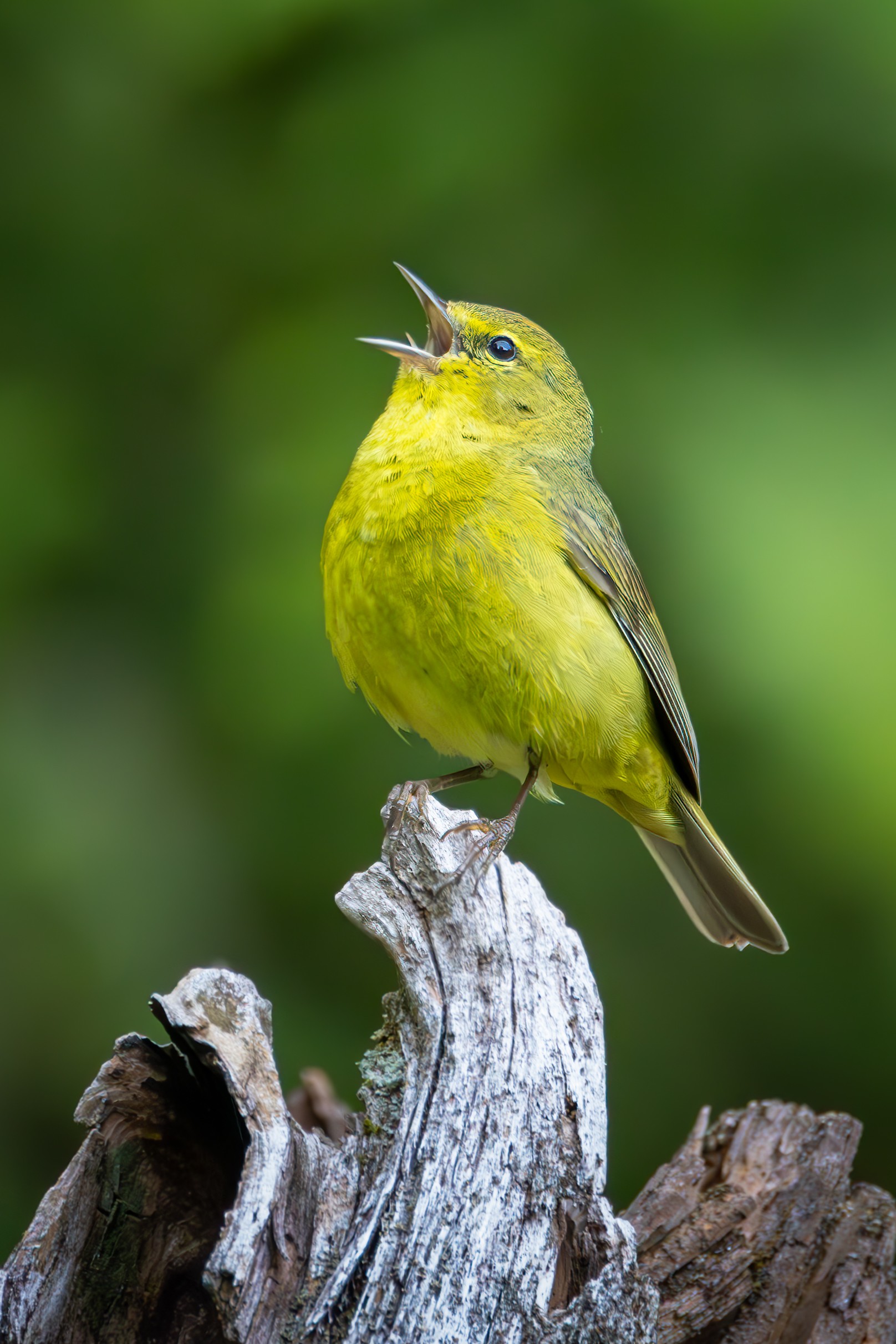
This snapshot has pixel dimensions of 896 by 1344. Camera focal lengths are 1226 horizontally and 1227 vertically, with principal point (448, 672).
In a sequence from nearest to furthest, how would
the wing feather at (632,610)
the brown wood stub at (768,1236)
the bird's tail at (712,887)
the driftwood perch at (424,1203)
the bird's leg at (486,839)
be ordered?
the driftwood perch at (424,1203) < the brown wood stub at (768,1236) < the bird's leg at (486,839) < the wing feather at (632,610) < the bird's tail at (712,887)

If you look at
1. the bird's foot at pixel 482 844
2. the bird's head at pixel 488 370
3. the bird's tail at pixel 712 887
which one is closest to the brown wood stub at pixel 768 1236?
the bird's tail at pixel 712 887

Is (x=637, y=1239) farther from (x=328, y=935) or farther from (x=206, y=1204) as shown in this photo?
(x=328, y=935)

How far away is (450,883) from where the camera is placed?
2.97 metres

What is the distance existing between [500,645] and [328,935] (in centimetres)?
185

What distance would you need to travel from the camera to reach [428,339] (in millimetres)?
4180

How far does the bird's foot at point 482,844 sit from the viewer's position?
2996 millimetres

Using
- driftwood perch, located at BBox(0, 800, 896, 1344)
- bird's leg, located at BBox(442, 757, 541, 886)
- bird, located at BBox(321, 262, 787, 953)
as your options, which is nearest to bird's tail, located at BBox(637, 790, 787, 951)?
bird, located at BBox(321, 262, 787, 953)

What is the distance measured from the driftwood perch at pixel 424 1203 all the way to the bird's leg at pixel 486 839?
0.04 m

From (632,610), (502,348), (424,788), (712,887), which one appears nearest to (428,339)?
(502,348)

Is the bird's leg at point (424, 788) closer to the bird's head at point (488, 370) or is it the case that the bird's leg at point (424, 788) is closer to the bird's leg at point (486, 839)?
the bird's leg at point (486, 839)

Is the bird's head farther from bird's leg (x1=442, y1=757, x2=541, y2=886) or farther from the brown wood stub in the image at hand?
the brown wood stub

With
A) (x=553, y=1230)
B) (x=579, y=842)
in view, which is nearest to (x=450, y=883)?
(x=553, y=1230)

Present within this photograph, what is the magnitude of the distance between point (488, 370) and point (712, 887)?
6.03 ft

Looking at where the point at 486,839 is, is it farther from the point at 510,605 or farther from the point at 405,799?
the point at 510,605
